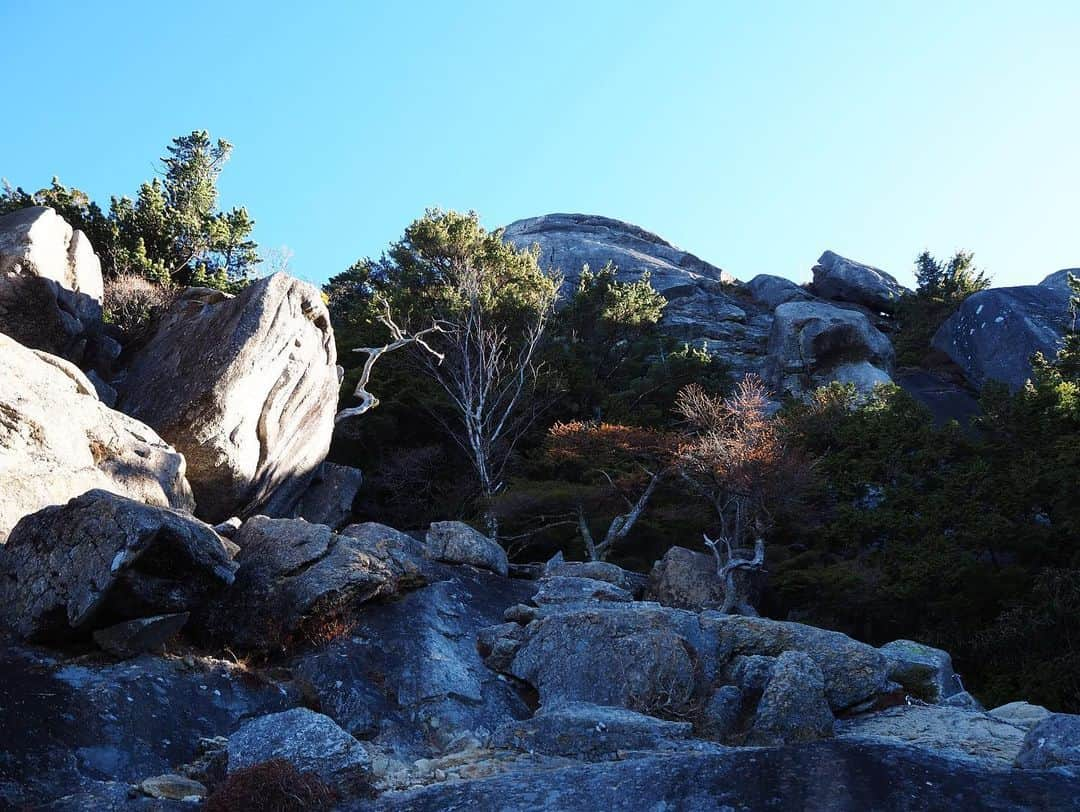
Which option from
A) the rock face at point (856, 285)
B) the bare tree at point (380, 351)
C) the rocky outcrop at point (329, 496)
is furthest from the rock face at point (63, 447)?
the rock face at point (856, 285)

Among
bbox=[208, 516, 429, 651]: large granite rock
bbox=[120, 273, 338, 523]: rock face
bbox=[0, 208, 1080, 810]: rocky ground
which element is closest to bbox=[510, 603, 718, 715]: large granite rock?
bbox=[0, 208, 1080, 810]: rocky ground

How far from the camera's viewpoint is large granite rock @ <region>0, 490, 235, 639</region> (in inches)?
408

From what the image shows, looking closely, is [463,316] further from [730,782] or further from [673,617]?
[730,782]

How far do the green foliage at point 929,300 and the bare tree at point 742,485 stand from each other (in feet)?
71.6

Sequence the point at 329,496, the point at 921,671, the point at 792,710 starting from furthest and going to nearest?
the point at 329,496, the point at 921,671, the point at 792,710

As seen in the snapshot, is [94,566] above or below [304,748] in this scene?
above

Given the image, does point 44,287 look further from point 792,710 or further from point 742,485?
point 792,710

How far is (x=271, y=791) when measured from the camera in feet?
22.6

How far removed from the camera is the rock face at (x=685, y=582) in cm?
1811

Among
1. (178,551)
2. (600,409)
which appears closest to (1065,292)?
(600,409)

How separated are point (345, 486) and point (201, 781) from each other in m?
14.8

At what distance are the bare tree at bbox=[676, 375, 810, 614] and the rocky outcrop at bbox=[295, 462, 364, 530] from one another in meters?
9.15

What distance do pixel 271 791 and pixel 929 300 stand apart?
41378 mm

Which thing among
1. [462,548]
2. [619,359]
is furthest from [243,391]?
[619,359]
